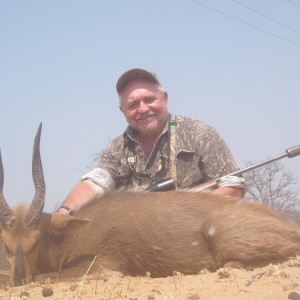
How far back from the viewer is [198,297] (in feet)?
13.9

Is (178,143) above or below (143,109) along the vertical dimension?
below

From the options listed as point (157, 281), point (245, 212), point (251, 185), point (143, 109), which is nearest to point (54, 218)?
point (157, 281)

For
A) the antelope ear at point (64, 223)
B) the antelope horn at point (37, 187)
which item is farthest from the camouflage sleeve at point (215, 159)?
the antelope horn at point (37, 187)

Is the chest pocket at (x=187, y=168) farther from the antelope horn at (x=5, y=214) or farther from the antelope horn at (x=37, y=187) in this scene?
the antelope horn at (x=5, y=214)

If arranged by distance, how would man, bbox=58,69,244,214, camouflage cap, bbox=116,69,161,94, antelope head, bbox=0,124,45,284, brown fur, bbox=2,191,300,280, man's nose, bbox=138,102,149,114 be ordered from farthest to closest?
camouflage cap, bbox=116,69,161,94 → man's nose, bbox=138,102,149,114 → man, bbox=58,69,244,214 → brown fur, bbox=2,191,300,280 → antelope head, bbox=0,124,45,284

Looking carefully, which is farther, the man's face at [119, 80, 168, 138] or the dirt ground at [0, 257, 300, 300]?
the man's face at [119, 80, 168, 138]

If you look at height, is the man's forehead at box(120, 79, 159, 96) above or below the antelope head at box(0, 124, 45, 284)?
above

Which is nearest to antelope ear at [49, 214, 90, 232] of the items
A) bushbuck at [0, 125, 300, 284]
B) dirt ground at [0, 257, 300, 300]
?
bushbuck at [0, 125, 300, 284]

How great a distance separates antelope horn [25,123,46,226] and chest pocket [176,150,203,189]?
260 centimetres

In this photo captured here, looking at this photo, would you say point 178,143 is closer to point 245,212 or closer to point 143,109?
point 143,109

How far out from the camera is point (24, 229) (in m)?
5.95

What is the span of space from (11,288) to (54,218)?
1.08 metres

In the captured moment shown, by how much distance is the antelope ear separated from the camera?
6129 millimetres

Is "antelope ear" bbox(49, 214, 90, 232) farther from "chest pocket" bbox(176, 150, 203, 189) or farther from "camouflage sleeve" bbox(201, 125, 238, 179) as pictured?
"camouflage sleeve" bbox(201, 125, 238, 179)
